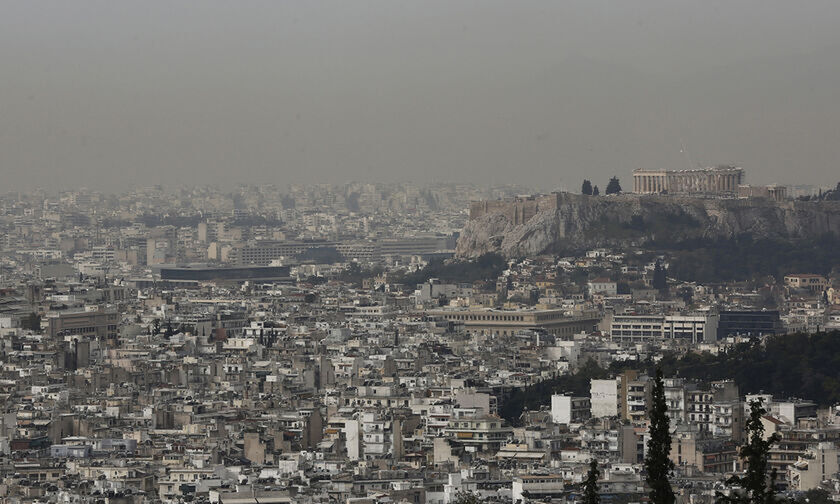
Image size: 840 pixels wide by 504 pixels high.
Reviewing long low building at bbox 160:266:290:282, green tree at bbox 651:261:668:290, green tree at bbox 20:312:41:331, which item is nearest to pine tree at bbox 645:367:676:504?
green tree at bbox 20:312:41:331

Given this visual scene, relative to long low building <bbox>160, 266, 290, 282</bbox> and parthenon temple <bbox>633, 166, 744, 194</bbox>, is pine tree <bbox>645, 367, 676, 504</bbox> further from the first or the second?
parthenon temple <bbox>633, 166, 744, 194</bbox>

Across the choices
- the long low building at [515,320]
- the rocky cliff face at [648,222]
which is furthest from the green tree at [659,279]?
the long low building at [515,320]

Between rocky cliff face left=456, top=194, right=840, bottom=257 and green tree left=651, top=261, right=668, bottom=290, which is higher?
rocky cliff face left=456, top=194, right=840, bottom=257

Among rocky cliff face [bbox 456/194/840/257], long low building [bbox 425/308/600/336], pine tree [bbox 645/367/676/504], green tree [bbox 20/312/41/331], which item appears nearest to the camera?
pine tree [bbox 645/367/676/504]

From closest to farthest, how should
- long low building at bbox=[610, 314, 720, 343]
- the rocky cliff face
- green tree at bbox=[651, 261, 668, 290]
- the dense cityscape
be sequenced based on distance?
the dense cityscape
long low building at bbox=[610, 314, 720, 343]
green tree at bbox=[651, 261, 668, 290]
the rocky cliff face

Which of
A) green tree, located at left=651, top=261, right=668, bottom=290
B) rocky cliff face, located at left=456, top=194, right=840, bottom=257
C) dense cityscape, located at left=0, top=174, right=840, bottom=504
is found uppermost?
rocky cliff face, located at left=456, top=194, right=840, bottom=257
